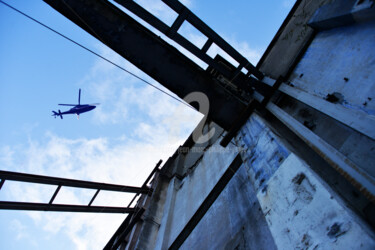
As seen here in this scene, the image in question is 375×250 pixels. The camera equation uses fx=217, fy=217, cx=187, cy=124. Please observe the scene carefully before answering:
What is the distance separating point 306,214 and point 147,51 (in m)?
3.40

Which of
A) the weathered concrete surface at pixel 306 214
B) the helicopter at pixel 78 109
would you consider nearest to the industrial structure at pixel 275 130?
the weathered concrete surface at pixel 306 214

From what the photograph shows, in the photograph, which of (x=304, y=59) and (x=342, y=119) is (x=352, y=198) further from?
(x=304, y=59)

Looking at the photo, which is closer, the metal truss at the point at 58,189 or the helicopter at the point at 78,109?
the metal truss at the point at 58,189

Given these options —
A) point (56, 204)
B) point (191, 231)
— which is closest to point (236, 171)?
point (191, 231)

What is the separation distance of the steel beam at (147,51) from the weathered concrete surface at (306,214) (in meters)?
2.17

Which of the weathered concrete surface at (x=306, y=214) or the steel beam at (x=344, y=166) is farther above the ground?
the steel beam at (x=344, y=166)

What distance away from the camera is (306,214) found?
157 cm

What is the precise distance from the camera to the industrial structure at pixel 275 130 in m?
1.56

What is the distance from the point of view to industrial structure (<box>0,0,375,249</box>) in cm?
156

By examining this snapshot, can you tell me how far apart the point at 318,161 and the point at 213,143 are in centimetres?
404

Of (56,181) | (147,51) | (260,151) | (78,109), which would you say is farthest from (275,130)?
(78,109)

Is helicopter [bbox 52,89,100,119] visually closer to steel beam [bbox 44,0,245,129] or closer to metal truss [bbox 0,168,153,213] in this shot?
metal truss [bbox 0,168,153,213]

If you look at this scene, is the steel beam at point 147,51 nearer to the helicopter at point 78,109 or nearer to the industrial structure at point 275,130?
the industrial structure at point 275,130

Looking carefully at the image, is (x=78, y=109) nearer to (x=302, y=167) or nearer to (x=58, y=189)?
(x=58, y=189)
